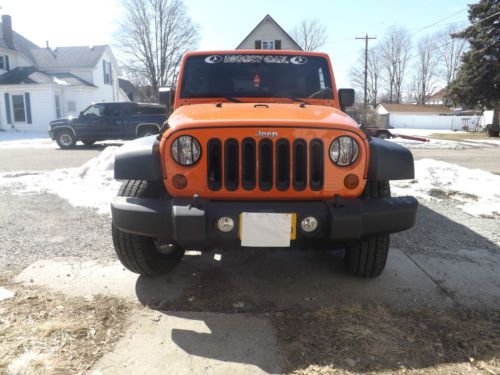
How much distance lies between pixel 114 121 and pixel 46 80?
13.1 metres

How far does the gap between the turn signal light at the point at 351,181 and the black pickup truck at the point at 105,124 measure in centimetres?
1383

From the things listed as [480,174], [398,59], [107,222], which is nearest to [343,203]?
[107,222]

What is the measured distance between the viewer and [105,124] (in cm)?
1578

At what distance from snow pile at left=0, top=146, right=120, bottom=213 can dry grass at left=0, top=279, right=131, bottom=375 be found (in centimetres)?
252

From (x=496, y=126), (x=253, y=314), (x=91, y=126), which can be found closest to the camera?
(x=253, y=314)

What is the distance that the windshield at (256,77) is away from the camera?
160 inches

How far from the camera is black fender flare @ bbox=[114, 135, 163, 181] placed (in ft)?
8.65

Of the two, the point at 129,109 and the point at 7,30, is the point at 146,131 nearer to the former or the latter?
the point at 129,109

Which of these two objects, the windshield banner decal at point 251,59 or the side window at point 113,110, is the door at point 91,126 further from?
the windshield banner decal at point 251,59

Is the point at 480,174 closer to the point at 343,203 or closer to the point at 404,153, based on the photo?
the point at 404,153

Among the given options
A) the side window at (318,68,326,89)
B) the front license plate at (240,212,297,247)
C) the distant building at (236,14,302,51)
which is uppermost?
the distant building at (236,14,302,51)

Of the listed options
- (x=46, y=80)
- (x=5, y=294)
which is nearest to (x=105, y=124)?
(x=46, y=80)

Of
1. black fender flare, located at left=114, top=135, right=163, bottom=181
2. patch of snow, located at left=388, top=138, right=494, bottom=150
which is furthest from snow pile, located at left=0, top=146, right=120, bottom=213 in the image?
patch of snow, located at left=388, top=138, right=494, bottom=150

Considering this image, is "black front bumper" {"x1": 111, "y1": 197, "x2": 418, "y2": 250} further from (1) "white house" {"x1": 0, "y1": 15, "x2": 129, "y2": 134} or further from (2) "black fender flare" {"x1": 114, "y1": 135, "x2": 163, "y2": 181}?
(1) "white house" {"x1": 0, "y1": 15, "x2": 129, "y2": 134}
